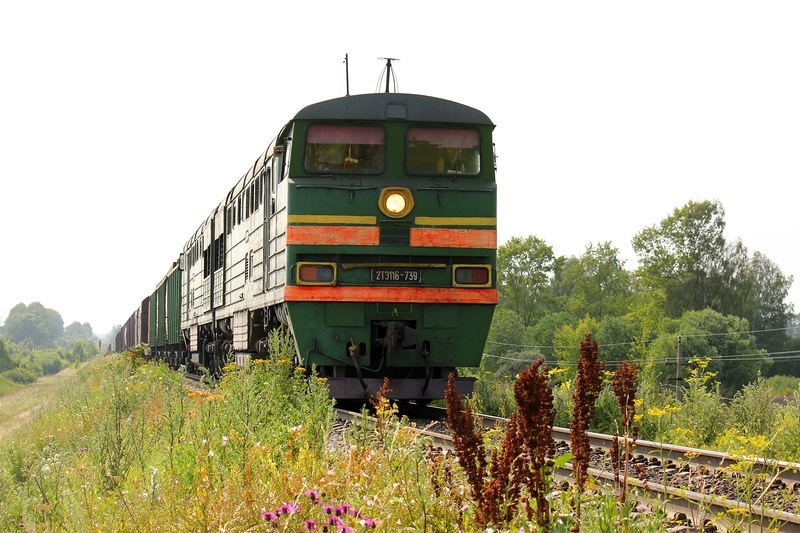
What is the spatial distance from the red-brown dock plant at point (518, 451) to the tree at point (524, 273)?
66.9 m

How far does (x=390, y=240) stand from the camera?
403 inches

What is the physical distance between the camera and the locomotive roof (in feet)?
34.3

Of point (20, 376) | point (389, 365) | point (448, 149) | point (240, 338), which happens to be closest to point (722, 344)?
point (240, 338)

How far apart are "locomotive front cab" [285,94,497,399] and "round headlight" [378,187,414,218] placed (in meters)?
0.01

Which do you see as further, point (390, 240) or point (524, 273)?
point (524, 273)

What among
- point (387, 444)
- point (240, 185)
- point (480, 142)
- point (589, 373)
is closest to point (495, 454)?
point (589, 373)

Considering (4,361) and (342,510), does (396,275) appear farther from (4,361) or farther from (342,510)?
(4,361)

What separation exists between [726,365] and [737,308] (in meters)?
4.15

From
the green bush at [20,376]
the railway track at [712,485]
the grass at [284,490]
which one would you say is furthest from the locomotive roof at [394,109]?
the green bush at [20,376]

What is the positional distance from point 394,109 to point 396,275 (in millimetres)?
1816

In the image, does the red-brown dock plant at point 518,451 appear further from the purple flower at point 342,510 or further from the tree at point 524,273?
the tree at point 524,273

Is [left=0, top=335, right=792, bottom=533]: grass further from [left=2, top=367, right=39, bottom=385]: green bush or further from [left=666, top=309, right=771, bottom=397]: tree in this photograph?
[left=2, top=367, right=39, bottom=385]: green bush

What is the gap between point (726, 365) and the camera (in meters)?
57.3

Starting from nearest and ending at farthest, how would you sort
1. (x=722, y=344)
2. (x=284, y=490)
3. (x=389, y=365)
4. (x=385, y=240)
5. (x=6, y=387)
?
(x=284, y=490)
(x=385, y=240)
(x=389, y=365)
(x=722, y=344)
(x=6, y=387)
